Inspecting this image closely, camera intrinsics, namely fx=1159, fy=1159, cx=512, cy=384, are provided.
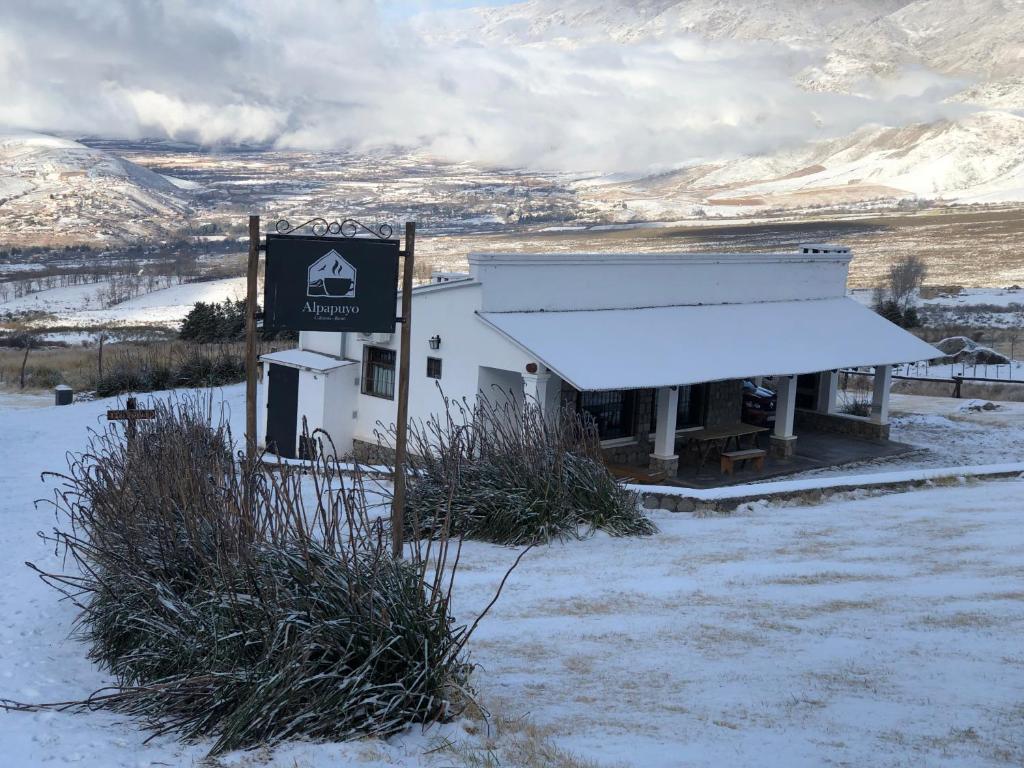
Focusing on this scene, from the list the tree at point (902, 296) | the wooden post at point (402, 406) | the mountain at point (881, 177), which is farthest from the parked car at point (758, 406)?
the mountain at point (881, 177)

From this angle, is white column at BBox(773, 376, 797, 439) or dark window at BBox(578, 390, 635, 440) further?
white column at BBox(773, 376, 797, 439)

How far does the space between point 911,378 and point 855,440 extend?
27.7 ft

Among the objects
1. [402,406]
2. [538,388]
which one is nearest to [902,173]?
[538,388]

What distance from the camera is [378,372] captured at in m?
18.8

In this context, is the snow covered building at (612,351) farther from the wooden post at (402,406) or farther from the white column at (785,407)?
the wooden post at (402,406)

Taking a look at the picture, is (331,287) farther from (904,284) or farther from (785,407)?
(904,284)

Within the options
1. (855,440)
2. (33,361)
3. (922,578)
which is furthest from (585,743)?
(33,361)

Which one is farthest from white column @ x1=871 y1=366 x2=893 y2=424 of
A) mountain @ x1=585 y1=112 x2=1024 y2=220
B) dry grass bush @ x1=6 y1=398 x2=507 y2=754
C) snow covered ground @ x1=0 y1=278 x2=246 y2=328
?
mountain @ x1=585 y1=112 x2=1024 y2=220

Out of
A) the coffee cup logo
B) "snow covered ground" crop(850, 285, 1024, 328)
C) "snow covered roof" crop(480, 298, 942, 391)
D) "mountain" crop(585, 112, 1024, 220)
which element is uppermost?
"mountain" crop(585, 112, 1024, 220)

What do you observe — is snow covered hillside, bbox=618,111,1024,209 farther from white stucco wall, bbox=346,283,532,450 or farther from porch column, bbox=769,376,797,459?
white stucco wall, bbox=346,283,532,450

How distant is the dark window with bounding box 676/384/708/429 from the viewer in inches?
742

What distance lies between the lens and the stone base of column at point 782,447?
19141 mm

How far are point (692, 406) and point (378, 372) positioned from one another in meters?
5.18

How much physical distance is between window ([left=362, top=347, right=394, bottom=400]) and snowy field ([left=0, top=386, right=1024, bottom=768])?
307 inches
